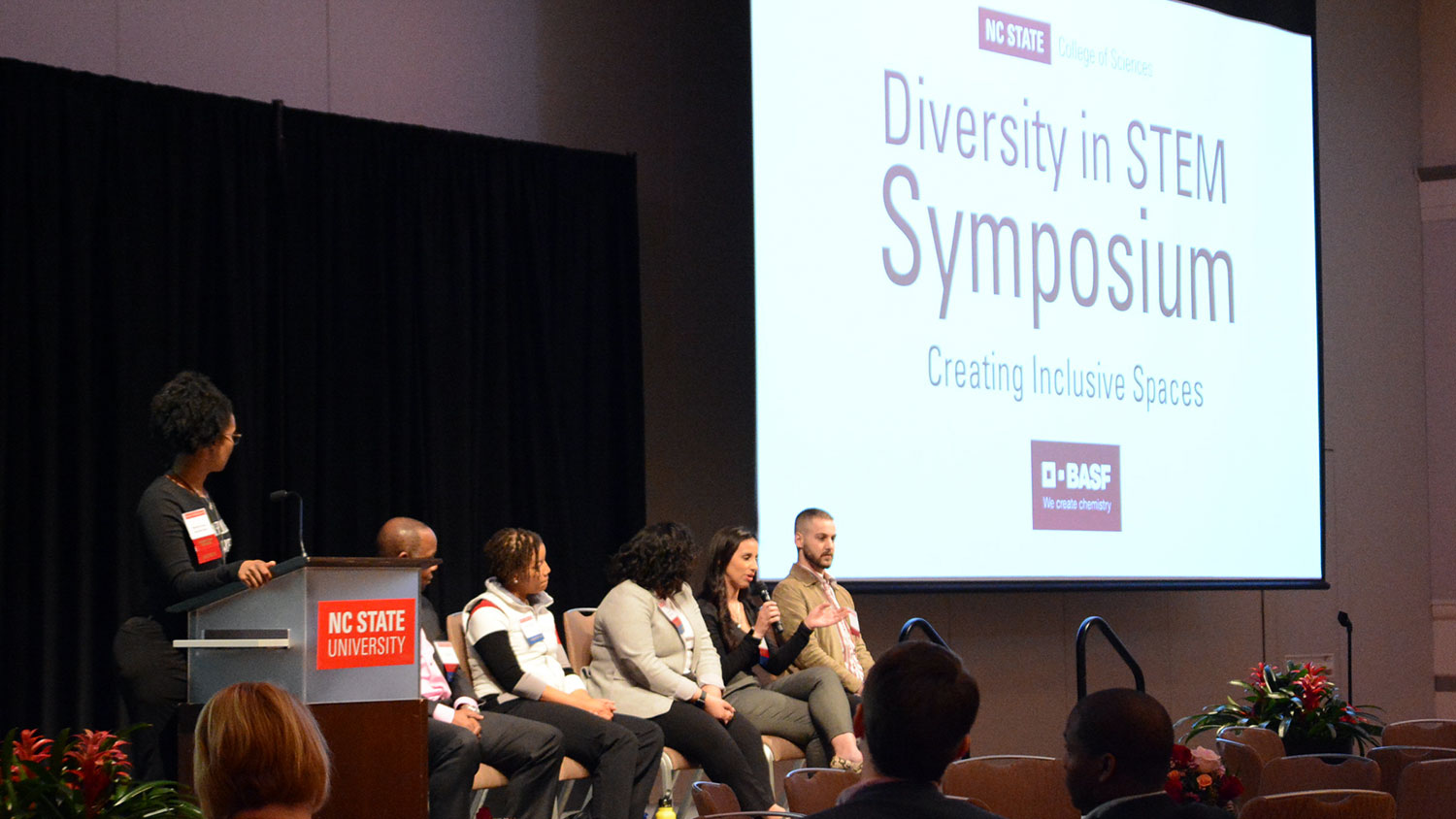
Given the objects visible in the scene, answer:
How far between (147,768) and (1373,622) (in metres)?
7.58

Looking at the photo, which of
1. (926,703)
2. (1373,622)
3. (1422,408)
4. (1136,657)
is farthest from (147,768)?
(1422,408)

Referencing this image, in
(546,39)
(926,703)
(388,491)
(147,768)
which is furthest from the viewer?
(546,39)

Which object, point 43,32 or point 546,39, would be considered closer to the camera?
point 43,32

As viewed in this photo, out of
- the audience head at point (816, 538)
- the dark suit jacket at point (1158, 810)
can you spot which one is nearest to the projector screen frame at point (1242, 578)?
the audience head at point (816, 538)

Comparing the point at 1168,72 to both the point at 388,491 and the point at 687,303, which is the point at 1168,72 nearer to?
the point at 687,303

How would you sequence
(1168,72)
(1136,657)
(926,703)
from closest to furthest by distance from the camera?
(926,703), (1168,72), (1136,657)

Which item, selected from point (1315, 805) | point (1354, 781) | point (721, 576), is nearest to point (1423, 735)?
point (1354, 781)

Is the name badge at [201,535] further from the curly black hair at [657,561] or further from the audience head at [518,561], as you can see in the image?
the curly black hair at [657,561]

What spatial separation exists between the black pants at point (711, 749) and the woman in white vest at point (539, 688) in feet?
0.54

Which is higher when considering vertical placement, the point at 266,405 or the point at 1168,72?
the point at 1168,72

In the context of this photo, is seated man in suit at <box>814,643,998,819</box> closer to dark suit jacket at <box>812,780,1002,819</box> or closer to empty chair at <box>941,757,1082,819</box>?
dark suit jacket at <box>812,780,1002,819</box>

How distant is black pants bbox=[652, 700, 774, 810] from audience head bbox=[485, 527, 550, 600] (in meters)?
0.63

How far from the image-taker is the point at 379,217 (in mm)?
5617

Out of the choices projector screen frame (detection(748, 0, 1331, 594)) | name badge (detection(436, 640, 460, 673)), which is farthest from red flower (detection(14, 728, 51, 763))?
projector screen frame (detection(748, 0, 1331, 594))
